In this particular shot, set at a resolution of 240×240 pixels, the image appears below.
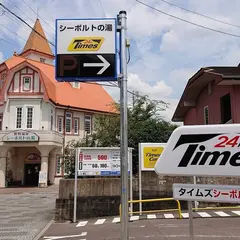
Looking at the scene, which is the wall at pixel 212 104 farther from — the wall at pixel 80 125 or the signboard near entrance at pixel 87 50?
the wall at pixel 80 125

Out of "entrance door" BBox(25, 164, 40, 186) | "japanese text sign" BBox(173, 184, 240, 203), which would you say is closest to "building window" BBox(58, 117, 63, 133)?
"entrance door" BBox(25, 164, 40, 186)

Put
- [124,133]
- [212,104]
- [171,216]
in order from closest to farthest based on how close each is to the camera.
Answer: [124,133]
[171,216]
[212,104]

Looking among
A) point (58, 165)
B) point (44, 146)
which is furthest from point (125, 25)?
point (58, 165)

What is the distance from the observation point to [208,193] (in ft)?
12.2

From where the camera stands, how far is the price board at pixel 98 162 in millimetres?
11000

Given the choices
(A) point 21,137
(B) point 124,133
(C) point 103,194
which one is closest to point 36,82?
(A) point 21,137

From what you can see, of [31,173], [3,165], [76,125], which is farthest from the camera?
[76,125]

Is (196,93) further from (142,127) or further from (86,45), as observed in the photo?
(86,45)

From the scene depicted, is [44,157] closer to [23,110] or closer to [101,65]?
[23,110]

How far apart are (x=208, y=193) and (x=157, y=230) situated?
16.0 ft

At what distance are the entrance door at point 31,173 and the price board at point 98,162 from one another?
2204cm

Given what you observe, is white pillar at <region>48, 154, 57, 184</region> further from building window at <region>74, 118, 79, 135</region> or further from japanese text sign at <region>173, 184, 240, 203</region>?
japanese text sign at <region>173, 184, 240, 203</region>

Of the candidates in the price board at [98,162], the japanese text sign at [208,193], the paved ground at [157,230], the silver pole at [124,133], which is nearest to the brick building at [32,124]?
the price board at [98,162]

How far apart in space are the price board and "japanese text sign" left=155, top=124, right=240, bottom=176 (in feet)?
24.1
